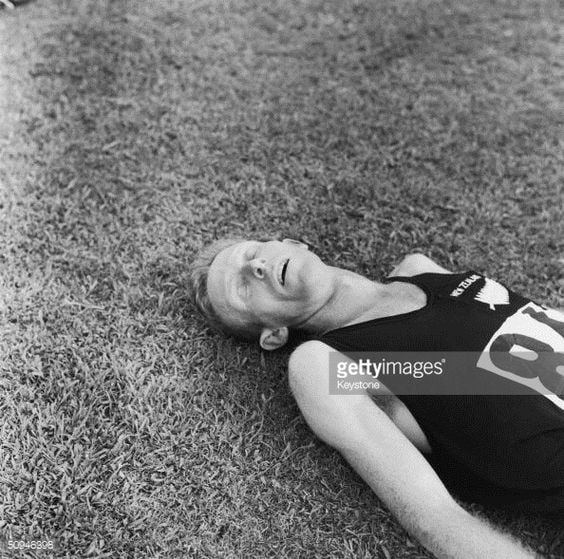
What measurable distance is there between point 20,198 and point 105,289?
1.00 meters

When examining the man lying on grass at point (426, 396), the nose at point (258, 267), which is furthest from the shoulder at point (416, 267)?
the nose at point (258, 267)

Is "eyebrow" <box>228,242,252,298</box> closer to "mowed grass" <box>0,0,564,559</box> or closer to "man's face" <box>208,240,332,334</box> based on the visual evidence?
"man's face" <box>208,240,332,334</box>

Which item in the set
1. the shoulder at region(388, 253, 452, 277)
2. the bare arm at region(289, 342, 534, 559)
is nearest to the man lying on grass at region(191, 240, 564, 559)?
the bare arm at region(289, 342, 534, 559)

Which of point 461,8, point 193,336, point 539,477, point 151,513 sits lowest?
point 151,513

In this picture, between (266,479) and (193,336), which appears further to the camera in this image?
(193,336)

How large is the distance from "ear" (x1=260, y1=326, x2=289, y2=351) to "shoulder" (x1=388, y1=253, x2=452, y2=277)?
0.76 meters

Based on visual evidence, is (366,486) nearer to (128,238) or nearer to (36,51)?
(128,238)

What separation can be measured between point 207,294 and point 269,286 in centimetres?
39

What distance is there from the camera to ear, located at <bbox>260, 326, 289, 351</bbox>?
11.0ft

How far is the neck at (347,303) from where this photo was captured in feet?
10.8

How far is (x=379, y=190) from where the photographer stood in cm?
429

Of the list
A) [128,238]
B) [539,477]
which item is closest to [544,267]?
[539,477]

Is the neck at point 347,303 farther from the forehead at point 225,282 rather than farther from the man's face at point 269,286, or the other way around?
the forehead at point 225,282

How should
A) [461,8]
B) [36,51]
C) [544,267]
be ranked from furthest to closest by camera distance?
[461,8] < [36,51] < [544,267]
